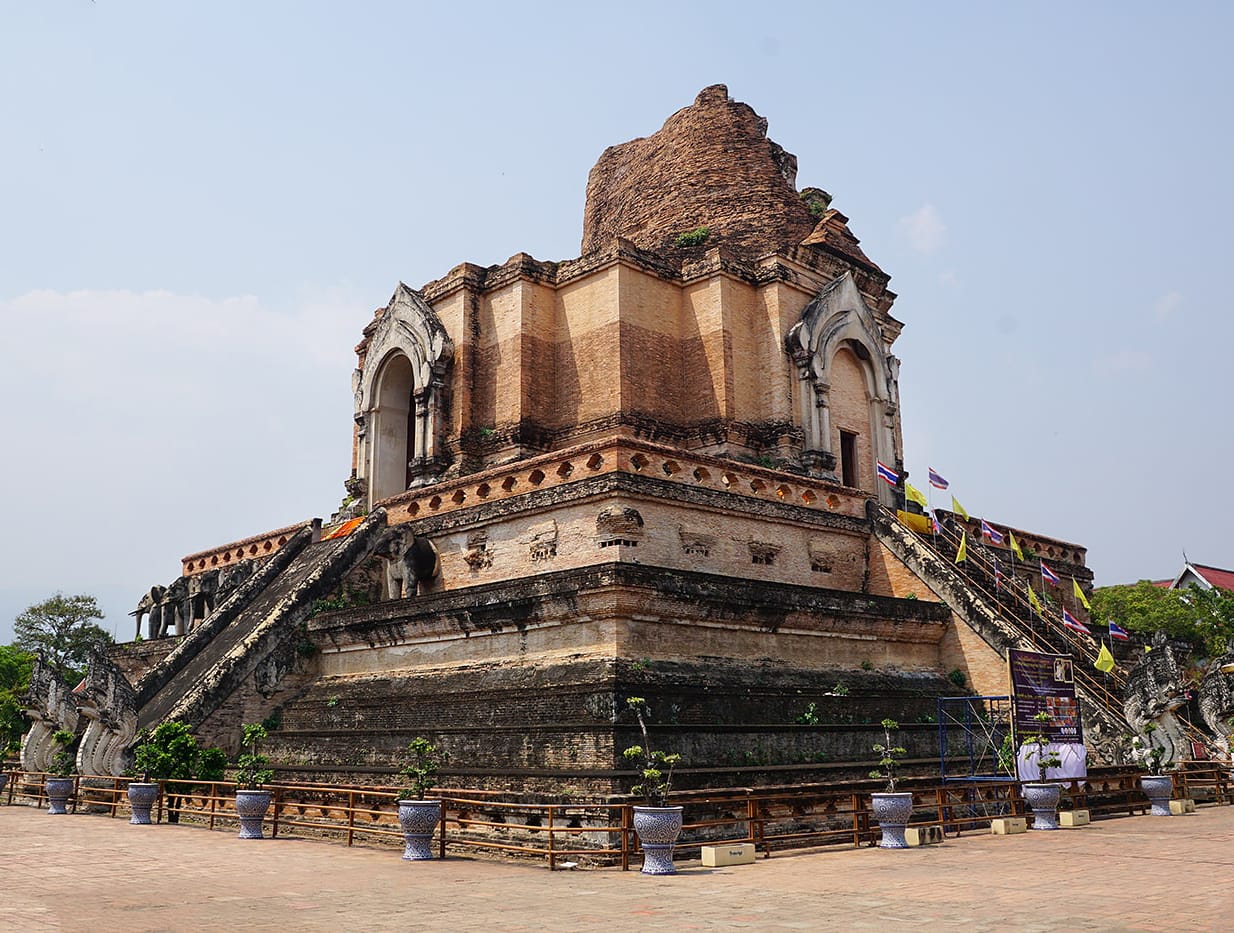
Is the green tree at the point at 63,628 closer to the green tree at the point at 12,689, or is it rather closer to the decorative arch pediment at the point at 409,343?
the green tree at the point at 12,689

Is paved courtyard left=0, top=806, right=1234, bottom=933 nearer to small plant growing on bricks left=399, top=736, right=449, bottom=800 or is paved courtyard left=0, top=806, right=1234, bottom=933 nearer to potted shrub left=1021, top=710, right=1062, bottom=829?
potted shrub left=1021, top=710, right=1062, bottom=829

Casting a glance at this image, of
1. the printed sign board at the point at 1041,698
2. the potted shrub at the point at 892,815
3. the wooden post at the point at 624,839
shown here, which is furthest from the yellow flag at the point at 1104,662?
the wooden post at the point at 624,839

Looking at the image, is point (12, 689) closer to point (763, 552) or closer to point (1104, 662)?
point (763, 552)

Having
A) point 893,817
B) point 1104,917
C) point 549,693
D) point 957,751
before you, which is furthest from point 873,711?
point 1104,917

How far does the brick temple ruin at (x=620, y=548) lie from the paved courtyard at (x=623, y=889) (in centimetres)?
250

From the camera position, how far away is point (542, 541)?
729 inches

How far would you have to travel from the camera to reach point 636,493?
17609mm

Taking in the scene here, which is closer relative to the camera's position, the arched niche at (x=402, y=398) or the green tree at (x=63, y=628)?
the arched niche at (x=402, y=398)

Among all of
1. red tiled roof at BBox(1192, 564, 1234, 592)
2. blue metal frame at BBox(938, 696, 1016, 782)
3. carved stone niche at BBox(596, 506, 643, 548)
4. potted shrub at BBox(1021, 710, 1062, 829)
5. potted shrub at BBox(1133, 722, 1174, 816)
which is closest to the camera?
potted shrub at BBox(1021, 710, 1062, 829)

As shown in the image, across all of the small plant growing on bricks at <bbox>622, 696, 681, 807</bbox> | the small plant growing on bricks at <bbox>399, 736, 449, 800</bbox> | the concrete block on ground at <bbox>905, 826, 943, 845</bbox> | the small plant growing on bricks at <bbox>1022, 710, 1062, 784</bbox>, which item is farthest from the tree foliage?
the small plant growing on bricks at <bbox>399, 736, 449, 800</bbox>

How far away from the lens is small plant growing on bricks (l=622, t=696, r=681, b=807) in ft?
40.4

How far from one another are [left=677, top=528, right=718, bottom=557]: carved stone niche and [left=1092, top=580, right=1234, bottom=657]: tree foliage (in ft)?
66.6

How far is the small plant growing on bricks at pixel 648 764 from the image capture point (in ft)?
40.4

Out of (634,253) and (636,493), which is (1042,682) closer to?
(636,493)
